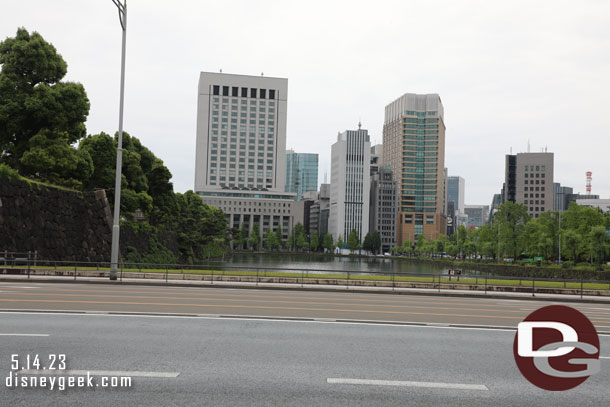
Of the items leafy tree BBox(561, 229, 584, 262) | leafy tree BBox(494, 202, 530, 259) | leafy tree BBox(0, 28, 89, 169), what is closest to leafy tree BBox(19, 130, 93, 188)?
leafy tree BBox(0, 28, 89, 169)

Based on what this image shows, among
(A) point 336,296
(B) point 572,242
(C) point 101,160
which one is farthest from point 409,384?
(B) point 572,242

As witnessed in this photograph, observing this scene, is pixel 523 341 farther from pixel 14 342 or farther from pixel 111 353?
pixel 14 342

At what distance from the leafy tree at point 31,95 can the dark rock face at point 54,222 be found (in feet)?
19.3

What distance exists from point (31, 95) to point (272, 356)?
128 feet

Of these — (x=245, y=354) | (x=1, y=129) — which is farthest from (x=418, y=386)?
(x=1, y=129)

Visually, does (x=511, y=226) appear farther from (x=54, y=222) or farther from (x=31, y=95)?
(x=31, y=95)

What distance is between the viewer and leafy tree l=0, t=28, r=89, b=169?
38.2 m

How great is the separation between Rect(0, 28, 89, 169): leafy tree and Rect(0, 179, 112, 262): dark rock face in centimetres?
587

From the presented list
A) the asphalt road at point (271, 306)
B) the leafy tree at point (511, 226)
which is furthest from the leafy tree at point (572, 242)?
the asphalt road at point (271, 306)

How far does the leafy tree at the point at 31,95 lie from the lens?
38250 millimetres

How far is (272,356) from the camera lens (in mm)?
9266

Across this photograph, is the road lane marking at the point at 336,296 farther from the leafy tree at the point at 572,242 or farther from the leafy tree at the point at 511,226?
the leafy tree at the point at 511,226

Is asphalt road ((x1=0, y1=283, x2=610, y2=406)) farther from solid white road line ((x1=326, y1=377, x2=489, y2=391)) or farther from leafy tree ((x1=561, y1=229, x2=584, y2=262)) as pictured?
leafy tree ((x1=561, y1=229, x2=584, y2=262))

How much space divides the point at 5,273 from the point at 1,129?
56.5 ft
